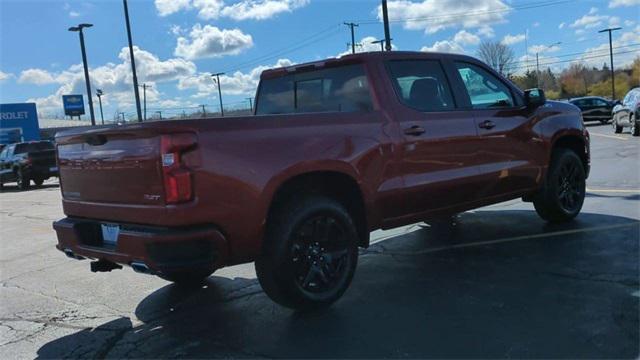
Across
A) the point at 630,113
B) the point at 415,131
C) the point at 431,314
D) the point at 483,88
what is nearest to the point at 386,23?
the point at 630,113

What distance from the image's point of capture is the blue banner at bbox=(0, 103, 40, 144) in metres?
44.4

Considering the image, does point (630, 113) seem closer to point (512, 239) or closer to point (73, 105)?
point (512, 239)

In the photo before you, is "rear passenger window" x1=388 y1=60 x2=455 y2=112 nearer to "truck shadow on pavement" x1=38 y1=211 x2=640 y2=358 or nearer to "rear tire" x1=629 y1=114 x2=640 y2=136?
"truck shadow on pavement" x1=38 y1=211 x2=640 y2=358

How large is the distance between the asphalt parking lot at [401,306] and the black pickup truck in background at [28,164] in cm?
1587

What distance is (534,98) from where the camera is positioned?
20.7 ft

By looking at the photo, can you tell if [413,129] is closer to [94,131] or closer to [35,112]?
[94,131]

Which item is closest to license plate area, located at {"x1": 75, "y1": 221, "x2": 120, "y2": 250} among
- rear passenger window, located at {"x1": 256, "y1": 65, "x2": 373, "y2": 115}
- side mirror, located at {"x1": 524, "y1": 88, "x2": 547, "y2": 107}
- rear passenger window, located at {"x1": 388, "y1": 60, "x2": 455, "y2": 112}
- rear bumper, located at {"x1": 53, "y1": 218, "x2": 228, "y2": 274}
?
rear bumper, located at {"x1": 53, "y1": 218, "x2": 228, "y2": 274}

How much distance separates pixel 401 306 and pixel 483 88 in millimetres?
2610

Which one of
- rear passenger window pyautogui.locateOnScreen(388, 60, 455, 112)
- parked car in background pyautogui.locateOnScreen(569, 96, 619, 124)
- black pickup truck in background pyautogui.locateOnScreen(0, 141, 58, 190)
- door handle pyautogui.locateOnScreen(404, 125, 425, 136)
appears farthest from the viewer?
parked car in background pyautogui.locateOnScreen(569, 96, 619, 124)

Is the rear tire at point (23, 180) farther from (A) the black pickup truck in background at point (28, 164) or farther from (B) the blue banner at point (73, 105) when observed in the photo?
(B) the blue banner at point (73, 105)

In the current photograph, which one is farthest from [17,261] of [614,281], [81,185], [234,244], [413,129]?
[614,281]

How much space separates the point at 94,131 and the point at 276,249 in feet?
5.21

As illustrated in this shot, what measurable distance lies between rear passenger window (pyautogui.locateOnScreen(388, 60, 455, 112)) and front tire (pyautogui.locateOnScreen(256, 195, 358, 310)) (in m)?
1.24

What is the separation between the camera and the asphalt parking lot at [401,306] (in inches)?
150
